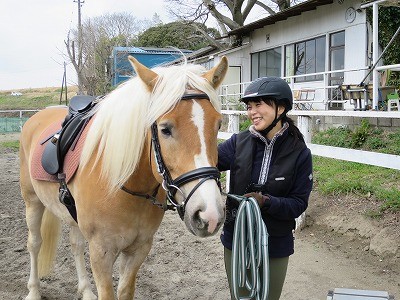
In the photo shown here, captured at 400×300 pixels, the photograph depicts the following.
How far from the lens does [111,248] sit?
2506mm

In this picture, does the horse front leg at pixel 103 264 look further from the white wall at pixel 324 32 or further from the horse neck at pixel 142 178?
the white wall at pixel 324 32

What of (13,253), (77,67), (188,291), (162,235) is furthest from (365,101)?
(77,67)

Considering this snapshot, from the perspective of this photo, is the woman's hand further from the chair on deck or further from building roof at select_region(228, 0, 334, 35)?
building roof at select_region(228, 0, 334, 35)

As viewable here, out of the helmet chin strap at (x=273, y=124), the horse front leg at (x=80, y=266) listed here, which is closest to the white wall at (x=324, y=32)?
the horse front leg at (x=80, y=266)

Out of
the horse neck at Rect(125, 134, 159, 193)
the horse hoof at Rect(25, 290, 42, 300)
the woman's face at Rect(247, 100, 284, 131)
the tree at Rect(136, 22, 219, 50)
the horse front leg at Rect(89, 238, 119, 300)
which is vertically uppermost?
the tree at Rect(136, 22, 219, 50)

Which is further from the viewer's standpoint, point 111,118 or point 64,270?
point 64,270

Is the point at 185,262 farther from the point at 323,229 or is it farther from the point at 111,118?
the point at 111,118

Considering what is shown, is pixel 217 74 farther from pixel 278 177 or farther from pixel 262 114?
pixel 278 177

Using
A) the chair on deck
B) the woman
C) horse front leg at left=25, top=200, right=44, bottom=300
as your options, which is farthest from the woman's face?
the chair on deck

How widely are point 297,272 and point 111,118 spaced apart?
249cm

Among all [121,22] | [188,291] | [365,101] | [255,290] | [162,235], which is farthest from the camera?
[121,22]

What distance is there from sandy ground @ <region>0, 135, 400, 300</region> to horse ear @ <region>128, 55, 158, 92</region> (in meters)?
2.13

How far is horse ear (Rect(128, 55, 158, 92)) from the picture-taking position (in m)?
2.10

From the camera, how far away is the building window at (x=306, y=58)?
1362 cm
